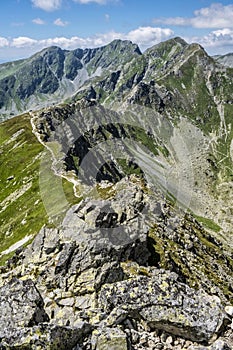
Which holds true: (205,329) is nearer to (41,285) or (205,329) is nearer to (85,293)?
(85,293)

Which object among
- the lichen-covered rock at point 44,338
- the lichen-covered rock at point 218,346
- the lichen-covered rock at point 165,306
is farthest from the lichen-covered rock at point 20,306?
the lichen-covered rock at point 218,346

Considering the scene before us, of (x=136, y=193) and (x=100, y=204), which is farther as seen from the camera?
(x=136, y=193)

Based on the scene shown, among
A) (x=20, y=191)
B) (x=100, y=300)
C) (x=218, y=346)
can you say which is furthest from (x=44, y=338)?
(x=20, y=191)

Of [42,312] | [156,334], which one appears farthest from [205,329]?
[42,312]

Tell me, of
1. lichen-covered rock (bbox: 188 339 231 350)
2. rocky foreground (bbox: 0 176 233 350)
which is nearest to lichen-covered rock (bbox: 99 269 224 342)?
rocky foreground (bbox: 0 176 233 350)

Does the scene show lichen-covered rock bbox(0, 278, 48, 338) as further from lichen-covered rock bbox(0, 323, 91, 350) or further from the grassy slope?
the grassy slope

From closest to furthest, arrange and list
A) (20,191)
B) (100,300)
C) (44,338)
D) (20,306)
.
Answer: (44,338)
(20,306)
(100,300)
(20,191)

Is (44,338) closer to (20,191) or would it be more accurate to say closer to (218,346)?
(218,346)

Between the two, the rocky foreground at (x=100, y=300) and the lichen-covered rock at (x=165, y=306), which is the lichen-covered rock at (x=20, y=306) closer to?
the rocky foreground at (x=100, y=300)

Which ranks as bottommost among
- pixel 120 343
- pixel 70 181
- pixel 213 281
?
pixel 213 281
